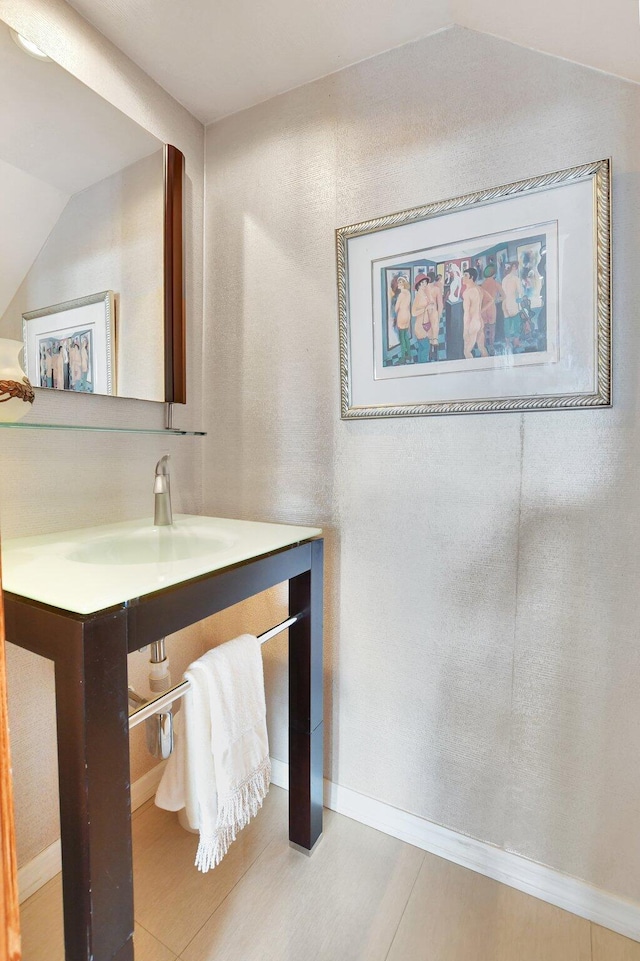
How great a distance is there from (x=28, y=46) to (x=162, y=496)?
1.04 meters

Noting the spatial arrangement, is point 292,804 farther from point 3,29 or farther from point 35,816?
point 3,29

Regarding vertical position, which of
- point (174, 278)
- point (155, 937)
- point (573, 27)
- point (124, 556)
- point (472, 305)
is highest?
point (573, 27)

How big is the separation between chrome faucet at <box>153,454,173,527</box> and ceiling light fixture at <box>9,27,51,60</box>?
93 cm

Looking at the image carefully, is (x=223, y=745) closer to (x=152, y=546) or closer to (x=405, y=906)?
(x=152, y=546)

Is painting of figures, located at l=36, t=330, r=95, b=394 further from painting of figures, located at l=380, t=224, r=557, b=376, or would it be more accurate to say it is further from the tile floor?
the tile floor

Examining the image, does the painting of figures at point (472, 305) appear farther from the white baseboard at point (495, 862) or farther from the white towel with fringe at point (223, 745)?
the white baseboard at point (495, 862)

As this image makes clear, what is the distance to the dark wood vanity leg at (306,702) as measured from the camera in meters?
1.22

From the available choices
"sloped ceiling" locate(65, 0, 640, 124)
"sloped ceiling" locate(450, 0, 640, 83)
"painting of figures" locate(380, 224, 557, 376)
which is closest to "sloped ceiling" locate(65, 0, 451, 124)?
"sloped ceiling" locate(65, 0, 640, 124)

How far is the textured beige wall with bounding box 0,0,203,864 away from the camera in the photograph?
1.09 metres

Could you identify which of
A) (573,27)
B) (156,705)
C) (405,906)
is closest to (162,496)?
(156,705)

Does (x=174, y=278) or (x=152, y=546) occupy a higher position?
(x=174, y=278)

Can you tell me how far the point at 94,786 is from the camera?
2.18 feet

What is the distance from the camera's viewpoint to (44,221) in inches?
42.3

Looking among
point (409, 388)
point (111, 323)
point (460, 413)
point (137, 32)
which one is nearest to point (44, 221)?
point (111, 323)
